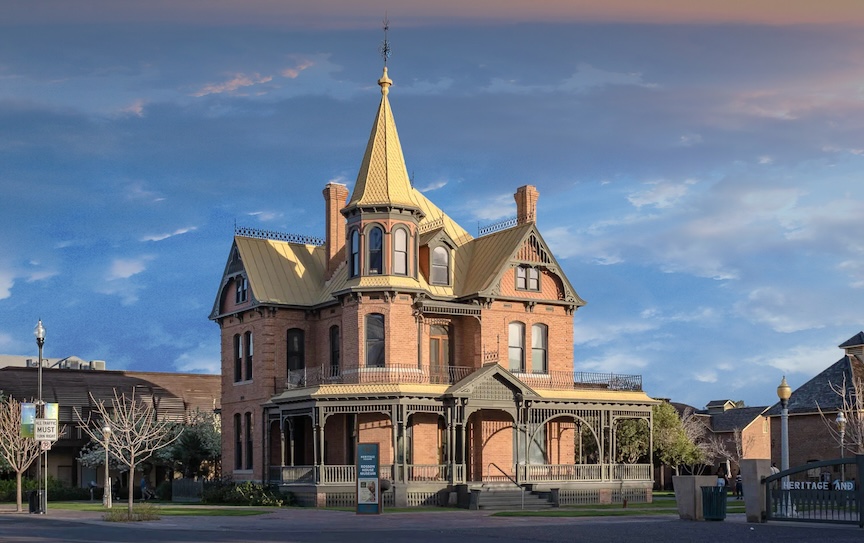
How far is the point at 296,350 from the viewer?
2108 inches

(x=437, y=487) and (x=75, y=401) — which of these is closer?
(x=437, y=487)

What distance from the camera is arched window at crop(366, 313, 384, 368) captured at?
1934 inches

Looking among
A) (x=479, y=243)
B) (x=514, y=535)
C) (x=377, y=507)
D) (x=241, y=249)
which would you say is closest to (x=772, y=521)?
(x=514, y=535)

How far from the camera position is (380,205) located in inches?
1923

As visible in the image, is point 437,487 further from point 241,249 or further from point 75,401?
point 75,401

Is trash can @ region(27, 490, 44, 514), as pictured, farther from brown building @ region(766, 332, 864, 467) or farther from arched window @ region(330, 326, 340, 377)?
brown building @ region(766, 332, 864, 467)

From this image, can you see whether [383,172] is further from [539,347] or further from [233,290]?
[539,347]

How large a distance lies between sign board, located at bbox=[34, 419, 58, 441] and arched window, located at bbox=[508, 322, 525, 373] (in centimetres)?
2006

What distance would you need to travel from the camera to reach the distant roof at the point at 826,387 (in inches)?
2805

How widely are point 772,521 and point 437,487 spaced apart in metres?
17.0

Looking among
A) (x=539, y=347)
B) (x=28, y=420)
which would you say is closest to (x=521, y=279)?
(x=539, y=347)

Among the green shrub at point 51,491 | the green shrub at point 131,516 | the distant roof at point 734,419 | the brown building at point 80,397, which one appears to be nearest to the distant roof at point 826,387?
the distant roof at point 734,419

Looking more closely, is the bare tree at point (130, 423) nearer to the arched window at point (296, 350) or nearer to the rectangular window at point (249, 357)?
the rectangular window at point (249, 357)

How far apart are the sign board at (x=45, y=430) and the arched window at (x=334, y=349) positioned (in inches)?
503
